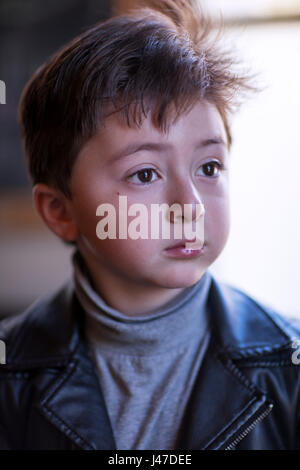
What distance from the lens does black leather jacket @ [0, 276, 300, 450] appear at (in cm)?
41

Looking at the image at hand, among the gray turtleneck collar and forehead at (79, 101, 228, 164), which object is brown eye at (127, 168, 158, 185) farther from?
the gray turtleneck collar

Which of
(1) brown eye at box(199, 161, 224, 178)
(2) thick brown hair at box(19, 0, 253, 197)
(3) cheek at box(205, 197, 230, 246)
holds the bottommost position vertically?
(3) cheek at box(205, 197, 230, 246)

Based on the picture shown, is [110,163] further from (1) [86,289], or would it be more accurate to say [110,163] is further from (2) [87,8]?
(2) [87,8]

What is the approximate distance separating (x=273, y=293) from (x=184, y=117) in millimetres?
328

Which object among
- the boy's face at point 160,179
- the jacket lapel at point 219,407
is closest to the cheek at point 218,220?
the boy's face at point 160,179

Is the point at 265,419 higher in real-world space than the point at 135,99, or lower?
lower

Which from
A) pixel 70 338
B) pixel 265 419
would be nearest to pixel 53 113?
pixel 70 338

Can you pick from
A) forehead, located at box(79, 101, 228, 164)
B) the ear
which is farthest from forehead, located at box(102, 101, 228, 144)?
the ear

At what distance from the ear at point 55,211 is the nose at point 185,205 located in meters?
0.14

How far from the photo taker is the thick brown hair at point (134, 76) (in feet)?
1.28

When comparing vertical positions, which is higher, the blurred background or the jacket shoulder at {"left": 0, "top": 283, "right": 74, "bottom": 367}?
the blurred background

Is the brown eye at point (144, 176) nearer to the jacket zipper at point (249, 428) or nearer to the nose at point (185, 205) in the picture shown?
the nose at point (185, 205)

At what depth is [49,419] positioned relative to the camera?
442 mm

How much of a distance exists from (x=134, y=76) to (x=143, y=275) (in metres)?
0.16
